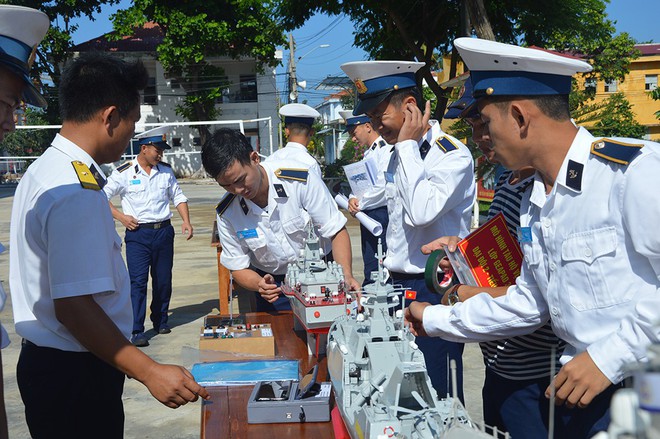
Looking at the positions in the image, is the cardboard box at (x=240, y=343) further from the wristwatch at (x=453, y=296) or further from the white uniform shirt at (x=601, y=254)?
the white uniform shirt at (x=601, y=254)

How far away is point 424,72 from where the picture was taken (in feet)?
43.1

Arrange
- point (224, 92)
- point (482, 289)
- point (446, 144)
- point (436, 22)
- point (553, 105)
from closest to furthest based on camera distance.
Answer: point (553, 105), point (482, 289), point (446, 144), point (436, 22), point (224, 92)

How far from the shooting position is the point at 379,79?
320cm

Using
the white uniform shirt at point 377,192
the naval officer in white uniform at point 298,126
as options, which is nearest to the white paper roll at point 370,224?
the white uniform shirt at point 377,192

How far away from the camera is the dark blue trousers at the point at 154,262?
6.58m

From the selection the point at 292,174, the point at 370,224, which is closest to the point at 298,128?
the point at 370,224

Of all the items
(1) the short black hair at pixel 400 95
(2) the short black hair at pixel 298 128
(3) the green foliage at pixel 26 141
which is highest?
(3) the green foliage at pixel 26 141

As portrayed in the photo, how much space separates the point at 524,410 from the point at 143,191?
17.2 ft

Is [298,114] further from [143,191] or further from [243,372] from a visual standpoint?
[243,372]

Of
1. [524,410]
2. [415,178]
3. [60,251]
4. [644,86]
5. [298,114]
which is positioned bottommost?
[524,410]

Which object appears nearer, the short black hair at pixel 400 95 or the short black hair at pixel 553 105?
the short black hair at pixel 553 105

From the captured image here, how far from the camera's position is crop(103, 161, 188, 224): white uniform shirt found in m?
6.68

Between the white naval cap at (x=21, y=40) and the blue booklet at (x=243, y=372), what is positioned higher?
the white naval cap at (x=21, y=40)

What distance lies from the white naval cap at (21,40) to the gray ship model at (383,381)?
1.12m
